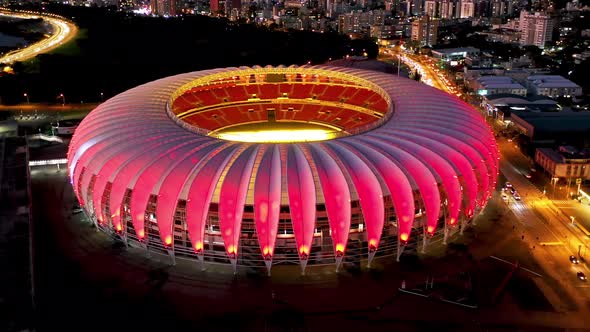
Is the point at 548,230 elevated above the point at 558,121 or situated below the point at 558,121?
below

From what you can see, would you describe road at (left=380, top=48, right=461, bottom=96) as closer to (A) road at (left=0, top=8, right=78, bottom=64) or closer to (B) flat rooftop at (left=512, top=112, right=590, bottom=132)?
(B) flat rooftop at (left=512, top=112, right=590, bottom=132)

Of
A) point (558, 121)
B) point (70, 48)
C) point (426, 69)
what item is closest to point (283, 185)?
point (558, 121)

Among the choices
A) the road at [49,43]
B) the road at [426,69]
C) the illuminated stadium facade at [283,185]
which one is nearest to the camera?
the illuminated stadium facade at [283,185]

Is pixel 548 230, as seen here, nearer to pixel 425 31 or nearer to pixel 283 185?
pixel 283 185

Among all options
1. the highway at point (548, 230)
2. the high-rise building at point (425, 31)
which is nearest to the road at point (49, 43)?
the high-rise building at point (425, 31)

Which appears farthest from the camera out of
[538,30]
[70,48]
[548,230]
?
[538,30]

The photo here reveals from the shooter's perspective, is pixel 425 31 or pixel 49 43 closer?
pixel 49 43

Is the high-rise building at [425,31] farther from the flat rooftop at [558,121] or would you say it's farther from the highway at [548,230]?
the highway at [548,230]
